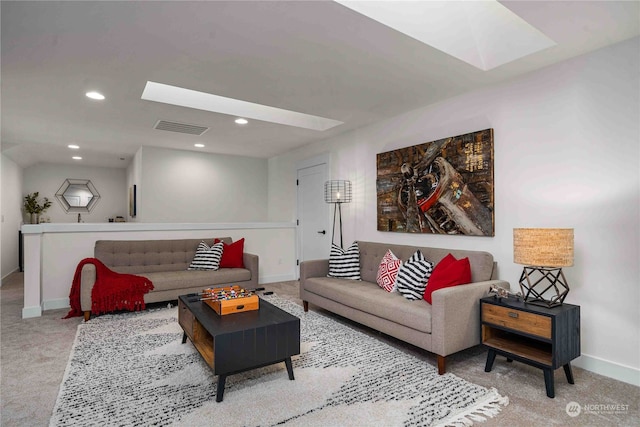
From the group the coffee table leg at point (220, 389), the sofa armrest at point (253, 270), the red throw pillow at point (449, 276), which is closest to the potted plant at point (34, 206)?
the sofa armrest at point (253, 270)

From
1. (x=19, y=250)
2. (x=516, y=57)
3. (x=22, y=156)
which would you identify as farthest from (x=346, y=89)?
(x=19, y=250)

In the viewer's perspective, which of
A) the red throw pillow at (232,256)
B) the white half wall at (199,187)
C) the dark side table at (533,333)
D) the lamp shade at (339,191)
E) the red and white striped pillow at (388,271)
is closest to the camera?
the dark side table at (533,333)

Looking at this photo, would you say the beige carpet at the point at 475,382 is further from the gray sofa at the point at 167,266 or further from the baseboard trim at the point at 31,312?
the gray sofa at the point at 167,266

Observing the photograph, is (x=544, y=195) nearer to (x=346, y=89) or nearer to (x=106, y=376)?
(x=346, y=89)

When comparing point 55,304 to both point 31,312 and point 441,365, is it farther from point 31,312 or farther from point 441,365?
point 441,365

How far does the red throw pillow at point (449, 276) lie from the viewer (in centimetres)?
270

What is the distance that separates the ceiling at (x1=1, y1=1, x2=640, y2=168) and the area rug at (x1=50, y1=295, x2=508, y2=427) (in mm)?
2236

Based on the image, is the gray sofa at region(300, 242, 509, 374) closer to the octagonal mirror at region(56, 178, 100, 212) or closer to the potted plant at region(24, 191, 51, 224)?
the octagonal mirror at region(56, 178, 100, 212)

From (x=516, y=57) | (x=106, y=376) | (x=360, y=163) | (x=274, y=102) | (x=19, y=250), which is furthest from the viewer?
(x=19, y=250)

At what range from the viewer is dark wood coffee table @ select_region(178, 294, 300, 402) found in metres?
2.01

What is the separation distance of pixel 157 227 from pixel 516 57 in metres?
4.40

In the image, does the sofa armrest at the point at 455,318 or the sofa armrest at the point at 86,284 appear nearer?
the sofa armrest at the point at 455,318

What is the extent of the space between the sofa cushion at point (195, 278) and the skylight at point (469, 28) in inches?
131

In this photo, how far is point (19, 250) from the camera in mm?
7156
